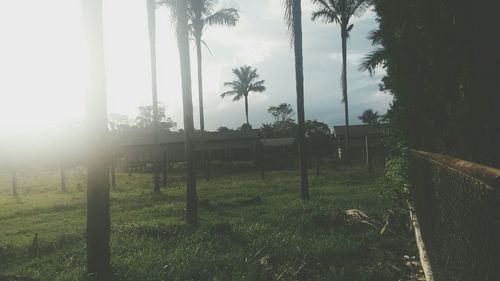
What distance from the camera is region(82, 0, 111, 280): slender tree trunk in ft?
25.2

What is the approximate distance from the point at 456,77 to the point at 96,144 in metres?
5.62

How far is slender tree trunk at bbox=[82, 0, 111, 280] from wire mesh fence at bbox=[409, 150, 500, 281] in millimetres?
5083

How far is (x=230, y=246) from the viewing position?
888 cm

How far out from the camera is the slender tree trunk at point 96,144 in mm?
7668

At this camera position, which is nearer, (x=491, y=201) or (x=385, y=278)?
(x=491, y=201)

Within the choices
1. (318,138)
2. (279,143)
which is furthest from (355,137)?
(279,143)

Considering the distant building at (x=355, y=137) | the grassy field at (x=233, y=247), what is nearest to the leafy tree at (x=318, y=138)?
the distant building at (x=355, y=137)

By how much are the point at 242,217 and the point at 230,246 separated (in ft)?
13.2

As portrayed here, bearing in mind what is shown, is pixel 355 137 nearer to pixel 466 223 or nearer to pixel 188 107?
pixel 188 107

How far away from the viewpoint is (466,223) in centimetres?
285

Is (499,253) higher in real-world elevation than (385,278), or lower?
higher

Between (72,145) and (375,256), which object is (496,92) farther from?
(72,145)

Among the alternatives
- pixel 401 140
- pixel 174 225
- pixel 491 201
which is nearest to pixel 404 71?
pixel 401 140

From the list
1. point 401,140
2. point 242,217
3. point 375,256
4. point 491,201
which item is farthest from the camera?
point 242,217
